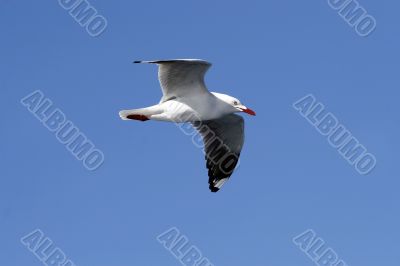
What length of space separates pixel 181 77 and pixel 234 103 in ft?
3.59

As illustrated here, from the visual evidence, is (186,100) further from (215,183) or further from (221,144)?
(215,183)

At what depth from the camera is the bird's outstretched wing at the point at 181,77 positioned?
1147 cm

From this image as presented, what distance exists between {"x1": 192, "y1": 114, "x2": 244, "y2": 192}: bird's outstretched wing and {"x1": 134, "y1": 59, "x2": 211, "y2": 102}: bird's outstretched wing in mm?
1676

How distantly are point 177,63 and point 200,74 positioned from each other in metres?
0.48

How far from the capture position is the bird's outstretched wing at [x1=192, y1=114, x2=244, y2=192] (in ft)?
45.2

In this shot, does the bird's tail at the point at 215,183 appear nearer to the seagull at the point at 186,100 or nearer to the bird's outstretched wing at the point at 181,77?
the seagull at the point at 186,100

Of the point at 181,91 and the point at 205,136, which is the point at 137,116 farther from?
the point at 205,136

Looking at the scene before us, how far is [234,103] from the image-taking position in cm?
1243

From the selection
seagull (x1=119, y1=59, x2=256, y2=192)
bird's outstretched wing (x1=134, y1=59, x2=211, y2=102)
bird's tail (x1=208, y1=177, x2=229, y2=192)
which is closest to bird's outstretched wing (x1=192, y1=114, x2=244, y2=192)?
bird's tail (x1=208, y1=177, x2=229, y2=192)

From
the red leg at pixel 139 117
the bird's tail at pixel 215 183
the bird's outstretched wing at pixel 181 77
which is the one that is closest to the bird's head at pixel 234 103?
the bird's outstretched wing at pixel 181 77

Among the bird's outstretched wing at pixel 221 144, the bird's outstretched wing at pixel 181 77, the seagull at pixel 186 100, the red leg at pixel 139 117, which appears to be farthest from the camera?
the bird's outstretched wing at pixel 221 144

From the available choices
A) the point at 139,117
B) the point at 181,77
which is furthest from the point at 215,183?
the point at 181,77

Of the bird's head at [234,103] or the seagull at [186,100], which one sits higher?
the bird's head at [234,103]

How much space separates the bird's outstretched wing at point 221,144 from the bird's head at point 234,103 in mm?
1002
